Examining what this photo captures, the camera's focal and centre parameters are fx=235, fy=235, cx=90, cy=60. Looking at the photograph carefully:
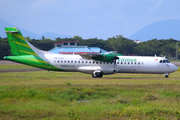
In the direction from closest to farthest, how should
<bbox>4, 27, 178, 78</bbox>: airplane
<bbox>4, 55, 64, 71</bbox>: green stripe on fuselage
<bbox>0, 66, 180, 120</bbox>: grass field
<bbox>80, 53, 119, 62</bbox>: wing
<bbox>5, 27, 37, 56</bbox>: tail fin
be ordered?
<bbox>0, 66, 180, 120</bbox>: grass field, <bbox>4, 55, 64, 71</bbox>: green stripe on fuselage, <bbox>80, 53, 119, 62</bbox>: wing, <bbox>4, 27, 178, 78</bbox>: airplane, <bbox>5, 27, 37, 56</bbox>: tail fin

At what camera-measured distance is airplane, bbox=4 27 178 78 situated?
3075cm

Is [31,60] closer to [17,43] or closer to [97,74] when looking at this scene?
[17,43]

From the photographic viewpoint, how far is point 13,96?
1645 centimetres

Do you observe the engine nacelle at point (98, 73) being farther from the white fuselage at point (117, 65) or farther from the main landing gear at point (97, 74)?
the white fuselage at point (117, 65)

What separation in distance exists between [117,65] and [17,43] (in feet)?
44.3

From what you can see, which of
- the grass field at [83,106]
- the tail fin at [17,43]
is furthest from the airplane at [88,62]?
the grass field at [83,106]

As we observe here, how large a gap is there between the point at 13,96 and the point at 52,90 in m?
3.57

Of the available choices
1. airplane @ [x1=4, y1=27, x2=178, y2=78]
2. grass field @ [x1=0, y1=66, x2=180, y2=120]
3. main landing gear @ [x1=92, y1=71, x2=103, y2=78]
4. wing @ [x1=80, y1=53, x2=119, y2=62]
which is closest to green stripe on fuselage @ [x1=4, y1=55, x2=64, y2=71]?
airplane @ [x1=4, y1=27, x2=178, y2=78]

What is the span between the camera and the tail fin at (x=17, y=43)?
101ft

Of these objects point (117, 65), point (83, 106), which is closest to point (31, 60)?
point (117, 65)

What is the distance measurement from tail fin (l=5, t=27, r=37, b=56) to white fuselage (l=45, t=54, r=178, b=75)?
111 inches

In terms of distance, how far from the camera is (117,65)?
30.8 meters

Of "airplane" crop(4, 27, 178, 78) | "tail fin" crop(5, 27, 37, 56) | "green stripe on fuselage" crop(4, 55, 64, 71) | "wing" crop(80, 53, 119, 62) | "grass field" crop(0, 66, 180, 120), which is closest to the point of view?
"grass field" crop(0, 66, 180, 120)

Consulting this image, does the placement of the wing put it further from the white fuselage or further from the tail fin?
the tail fin
